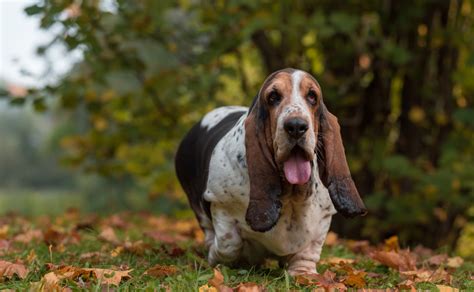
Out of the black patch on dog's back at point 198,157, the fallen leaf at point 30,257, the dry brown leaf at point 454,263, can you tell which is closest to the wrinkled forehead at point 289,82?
the black patch on dog's back at point 198,157

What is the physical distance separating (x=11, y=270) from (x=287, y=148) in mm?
1462

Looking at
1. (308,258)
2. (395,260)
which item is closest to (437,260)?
(395,260)

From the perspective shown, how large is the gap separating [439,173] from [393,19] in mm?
2066

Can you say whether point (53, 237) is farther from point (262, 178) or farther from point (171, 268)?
point (262, 178)

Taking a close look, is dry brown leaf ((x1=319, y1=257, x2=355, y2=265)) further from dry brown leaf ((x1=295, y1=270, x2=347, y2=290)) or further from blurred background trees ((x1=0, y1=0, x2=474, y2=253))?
blurred background trees ((x1=0, y1=0, x2=474, y2=253))

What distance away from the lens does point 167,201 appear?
1401cm

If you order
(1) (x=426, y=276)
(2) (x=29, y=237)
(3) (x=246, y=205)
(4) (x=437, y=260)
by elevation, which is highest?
(3) (x=246, y=205)

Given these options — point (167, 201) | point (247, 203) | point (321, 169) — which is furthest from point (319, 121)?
point (167, 201)

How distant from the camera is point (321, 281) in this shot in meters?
3.50

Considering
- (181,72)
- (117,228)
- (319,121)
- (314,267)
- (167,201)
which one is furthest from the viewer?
(167,201)

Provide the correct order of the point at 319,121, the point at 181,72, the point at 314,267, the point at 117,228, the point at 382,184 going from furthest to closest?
1. the point at 382,184
2. the point at 181,72
3. the point at 117,228
4. the point at 314,267
5. the point at 319,121

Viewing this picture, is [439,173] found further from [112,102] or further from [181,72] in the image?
[112,102]

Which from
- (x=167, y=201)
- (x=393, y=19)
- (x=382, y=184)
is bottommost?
(x=167, y=201)

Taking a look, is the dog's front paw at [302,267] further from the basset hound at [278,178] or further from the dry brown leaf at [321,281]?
the dry brown leaf at [321,281]
